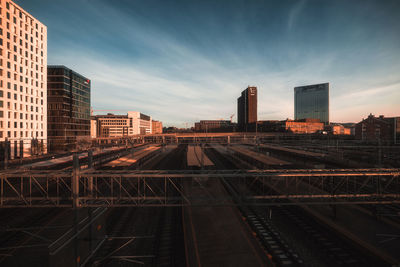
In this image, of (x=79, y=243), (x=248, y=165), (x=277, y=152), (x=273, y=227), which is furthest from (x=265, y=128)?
(x=79, y=243)

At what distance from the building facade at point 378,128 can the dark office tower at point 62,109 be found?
8822 cm

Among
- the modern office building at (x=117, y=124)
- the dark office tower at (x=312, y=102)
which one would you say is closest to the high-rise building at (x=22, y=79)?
the modern office building at (x=117, y=124)

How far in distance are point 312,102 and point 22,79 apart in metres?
168

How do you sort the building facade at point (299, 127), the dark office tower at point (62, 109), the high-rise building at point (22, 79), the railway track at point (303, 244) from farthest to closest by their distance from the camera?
the building facade at point (299, 127)
the dark office tower at point (62, 109)
the high-rise building at point (22, 79)
the railway track at point (303, 244)

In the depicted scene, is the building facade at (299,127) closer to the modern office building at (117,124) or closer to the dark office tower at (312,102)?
the dark office tower at (312,102)

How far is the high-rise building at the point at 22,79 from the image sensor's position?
117 ft

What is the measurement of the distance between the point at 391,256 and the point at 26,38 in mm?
68293

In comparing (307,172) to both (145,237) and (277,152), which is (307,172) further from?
(277,152)

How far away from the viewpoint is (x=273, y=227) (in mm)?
14344

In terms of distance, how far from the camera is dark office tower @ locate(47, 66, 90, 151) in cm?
5156

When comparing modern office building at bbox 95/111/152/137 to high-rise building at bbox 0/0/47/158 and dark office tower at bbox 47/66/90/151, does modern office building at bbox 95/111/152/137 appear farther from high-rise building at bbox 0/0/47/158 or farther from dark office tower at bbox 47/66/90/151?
high-rise building at bbox 0/0/47/158

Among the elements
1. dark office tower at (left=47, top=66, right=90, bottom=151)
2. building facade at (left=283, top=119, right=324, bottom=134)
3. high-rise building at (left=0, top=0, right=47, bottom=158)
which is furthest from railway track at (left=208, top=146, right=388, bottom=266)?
building facade at (left=283, top=119, right=324, bottom=134)

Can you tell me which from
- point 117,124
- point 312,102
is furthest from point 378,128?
point 117,124

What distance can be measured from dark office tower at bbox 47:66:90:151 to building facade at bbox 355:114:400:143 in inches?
3473
